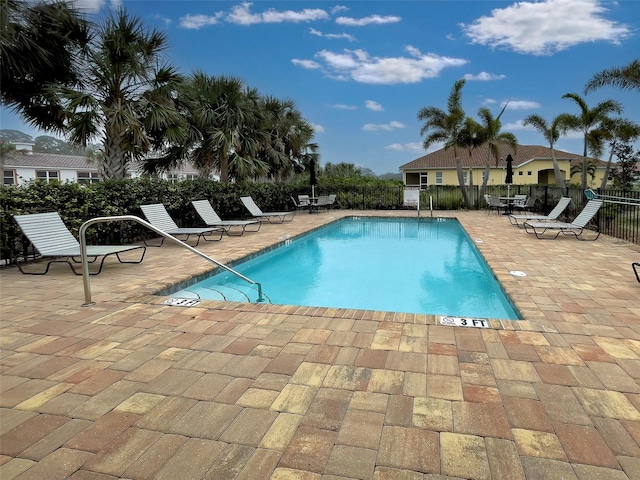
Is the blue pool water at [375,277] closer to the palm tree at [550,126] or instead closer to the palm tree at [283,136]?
the palm tree at [283,136]

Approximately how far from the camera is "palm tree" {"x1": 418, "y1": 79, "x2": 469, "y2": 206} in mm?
17984

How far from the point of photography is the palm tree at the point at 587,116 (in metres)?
17.0

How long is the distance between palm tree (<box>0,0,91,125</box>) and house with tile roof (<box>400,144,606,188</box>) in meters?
28.6

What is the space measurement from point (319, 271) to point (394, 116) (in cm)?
2190

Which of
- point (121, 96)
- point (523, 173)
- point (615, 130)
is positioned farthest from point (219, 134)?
point (523, 173)

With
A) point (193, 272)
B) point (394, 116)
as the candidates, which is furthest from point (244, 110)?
point (394, 116)

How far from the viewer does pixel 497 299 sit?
16.5 ft

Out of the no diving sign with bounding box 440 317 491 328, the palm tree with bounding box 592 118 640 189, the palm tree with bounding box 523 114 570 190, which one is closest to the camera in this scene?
the no diving sign with bounding box 440 317 491 328

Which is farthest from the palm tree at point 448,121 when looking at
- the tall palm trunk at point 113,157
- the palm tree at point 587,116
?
the tall palm trunk at point 113,157

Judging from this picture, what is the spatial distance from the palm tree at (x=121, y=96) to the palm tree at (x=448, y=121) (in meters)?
11.9

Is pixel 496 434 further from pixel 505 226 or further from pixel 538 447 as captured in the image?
pixel 505 226

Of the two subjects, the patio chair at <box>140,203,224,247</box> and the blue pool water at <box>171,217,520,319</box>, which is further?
the patio chair at <box>140,203,224,247</box>

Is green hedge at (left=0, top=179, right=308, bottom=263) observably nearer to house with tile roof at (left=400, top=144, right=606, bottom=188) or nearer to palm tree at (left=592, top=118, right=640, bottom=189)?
palm tree at (left=592, top=118, right=640, bottom=189)

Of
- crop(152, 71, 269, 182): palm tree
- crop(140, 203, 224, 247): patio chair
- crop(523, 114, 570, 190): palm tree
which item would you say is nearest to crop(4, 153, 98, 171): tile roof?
crop(152, 71, 269, 182): palm tree
